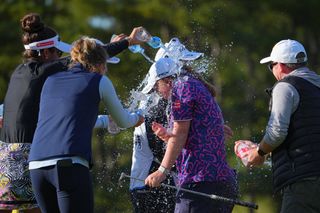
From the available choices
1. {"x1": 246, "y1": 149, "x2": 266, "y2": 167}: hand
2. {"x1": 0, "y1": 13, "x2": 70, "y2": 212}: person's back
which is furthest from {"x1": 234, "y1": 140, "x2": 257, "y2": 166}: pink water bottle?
{"x1": 0, "y1": 13, "x2": 70, "y2": 212}: person's back

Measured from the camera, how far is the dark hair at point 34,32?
670 centimetres

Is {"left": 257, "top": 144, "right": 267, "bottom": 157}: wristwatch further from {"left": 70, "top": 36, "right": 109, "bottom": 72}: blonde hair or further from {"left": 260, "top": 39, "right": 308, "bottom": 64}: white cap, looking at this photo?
{"left": 70, "top": 36, "right": 109, "bottom": 72}: blonde hair

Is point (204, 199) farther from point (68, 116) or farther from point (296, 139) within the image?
point (68, 116)

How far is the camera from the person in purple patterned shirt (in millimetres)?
6160

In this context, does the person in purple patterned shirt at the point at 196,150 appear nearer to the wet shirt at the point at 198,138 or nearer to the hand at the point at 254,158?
the wet shirt at the point at 198,138

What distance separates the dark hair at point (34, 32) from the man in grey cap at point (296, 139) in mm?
1614

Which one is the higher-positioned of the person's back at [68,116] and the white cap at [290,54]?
the white cap at [290,54]

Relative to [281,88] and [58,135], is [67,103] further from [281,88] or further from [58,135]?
[281,88]

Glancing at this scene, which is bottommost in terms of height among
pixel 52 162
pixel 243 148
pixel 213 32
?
pixel 52 162

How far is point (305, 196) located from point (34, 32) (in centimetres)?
214

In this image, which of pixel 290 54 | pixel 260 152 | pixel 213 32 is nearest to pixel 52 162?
pixel 260 152

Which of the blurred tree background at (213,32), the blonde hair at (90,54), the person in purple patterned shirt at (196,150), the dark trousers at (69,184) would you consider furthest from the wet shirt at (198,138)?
the blurred tree background at (213,32)

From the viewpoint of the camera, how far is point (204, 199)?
613 cm

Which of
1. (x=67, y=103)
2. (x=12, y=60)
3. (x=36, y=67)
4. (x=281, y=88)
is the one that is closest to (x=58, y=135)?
(x=67, y=103)
